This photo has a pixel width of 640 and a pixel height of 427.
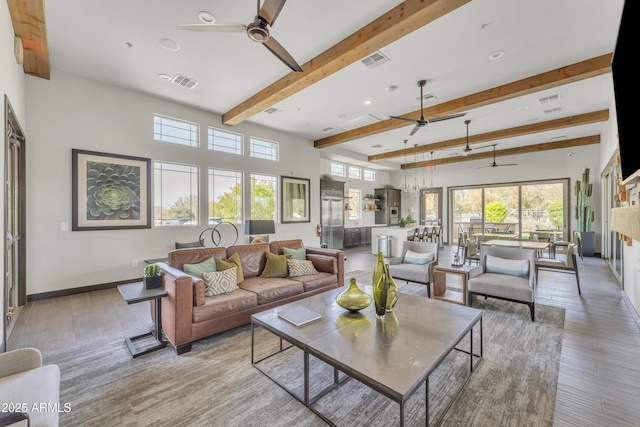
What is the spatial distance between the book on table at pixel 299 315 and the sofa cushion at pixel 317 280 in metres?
1.22

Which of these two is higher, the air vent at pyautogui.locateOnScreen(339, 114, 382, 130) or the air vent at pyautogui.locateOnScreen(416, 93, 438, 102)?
the air vent at pyautogui.locateOnScreen(339, 114, 382, 130)

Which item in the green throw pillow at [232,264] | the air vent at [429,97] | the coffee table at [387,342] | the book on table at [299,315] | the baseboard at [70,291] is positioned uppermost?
the air vent at [429,97]

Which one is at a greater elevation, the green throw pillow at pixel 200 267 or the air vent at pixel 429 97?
the air vent at pixel 429 97

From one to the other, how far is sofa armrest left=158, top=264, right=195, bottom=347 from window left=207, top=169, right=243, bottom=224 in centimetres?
352

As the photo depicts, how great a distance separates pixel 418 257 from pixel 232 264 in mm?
2873

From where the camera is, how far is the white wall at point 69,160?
162 inches

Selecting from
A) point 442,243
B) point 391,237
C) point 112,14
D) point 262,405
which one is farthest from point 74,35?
point 442,243

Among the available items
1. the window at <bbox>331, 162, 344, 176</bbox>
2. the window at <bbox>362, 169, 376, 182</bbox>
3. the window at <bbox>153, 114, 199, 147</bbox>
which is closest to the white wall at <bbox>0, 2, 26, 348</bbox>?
the window at <bbox>153, 114, 199, 147</bbox>

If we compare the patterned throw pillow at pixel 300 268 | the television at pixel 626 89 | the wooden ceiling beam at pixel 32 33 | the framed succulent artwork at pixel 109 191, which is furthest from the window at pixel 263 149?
the television at pixel 626 89

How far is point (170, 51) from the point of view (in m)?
3.70

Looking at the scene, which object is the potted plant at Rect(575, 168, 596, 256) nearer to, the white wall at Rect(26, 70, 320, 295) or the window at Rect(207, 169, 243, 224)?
the window at Rect(207, 169, 243, 224)

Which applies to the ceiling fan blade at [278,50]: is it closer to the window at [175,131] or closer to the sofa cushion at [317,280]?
the sofa cushion at [317,280]

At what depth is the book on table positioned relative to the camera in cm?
212

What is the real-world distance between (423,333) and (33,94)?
6.02 m
